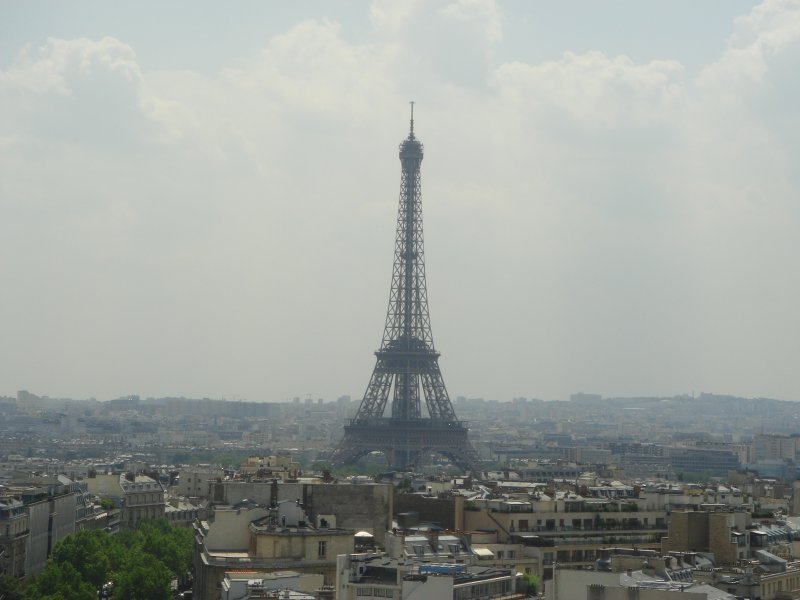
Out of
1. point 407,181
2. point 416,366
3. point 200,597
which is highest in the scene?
point 407,181

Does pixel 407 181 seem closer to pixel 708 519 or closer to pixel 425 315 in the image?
pixel 425 315

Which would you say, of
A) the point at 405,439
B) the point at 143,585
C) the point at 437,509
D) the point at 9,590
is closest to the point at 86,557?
the point at 9,590

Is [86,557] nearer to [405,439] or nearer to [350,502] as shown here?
[350,502]

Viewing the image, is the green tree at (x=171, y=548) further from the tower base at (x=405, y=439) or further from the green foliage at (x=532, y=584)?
the tower base at (x=405, y=439)

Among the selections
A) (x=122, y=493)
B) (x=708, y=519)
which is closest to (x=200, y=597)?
(x=708, y=519)

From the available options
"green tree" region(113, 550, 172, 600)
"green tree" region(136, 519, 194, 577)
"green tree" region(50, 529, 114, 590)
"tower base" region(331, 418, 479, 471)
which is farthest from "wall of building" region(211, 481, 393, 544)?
"tower base" region(331, 418, 479, 471)

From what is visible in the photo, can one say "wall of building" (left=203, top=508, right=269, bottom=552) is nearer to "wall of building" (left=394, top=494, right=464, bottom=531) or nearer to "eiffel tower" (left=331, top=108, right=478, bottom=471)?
"wall of building" (left=394, top=494, right=464, bottom=531)
